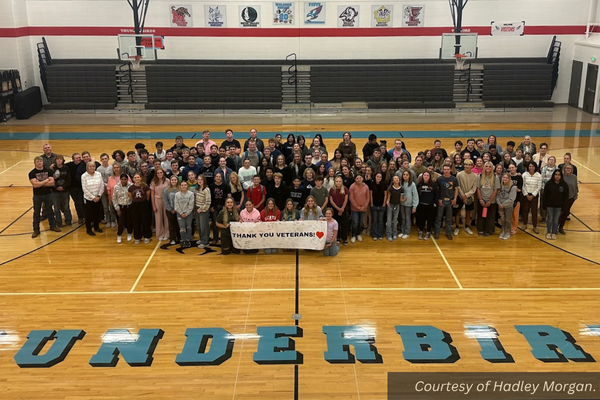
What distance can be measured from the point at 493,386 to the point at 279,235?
16.4ft

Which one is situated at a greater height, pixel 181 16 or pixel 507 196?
pixel 181 16

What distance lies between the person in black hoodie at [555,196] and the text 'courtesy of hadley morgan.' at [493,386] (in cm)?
479

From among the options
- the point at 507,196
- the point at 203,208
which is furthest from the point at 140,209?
the point at 507,196

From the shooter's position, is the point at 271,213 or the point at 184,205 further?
the point at 184,205

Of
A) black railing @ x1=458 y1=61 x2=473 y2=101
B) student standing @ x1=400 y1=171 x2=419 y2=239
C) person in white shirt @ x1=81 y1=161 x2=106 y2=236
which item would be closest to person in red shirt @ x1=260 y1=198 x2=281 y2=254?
student standing @ x1=400 y1=171 x2=419 y2=239

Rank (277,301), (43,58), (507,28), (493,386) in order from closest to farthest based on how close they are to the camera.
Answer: (493,386), (277,301), (507,28), (43,58)

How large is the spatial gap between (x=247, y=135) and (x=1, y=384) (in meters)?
14.5

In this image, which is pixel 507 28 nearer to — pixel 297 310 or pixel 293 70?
pixel 293 70

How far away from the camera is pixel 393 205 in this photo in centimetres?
1165

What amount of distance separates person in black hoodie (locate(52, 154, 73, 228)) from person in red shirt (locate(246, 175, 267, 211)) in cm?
390

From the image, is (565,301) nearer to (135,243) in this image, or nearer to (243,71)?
(135,243)

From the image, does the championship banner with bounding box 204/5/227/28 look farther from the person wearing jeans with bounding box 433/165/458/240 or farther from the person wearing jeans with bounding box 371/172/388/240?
the person wearing jeans with bounding box 433/165/458/240

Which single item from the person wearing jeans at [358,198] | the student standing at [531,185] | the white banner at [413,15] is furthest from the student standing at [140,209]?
the white banner at [413,15]

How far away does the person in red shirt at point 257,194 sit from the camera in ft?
37.8
